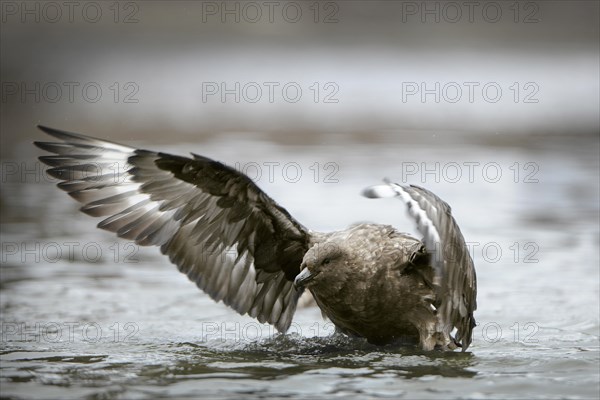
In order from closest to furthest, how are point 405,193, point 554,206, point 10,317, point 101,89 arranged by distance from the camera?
point 405,193 < point 10,317 < point 554,206 < point 101,89

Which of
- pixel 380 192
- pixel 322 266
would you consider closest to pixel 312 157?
pixel 322 266

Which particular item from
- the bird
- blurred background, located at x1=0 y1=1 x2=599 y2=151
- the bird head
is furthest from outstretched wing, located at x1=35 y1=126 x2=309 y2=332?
blurred background, located at x1=0 y1=1 x2=599 y2=151

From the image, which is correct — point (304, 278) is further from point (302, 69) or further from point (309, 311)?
point (302, 69)

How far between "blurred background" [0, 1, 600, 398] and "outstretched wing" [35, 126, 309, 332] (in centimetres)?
35

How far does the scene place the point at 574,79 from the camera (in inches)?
680

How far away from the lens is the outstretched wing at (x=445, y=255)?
555cm

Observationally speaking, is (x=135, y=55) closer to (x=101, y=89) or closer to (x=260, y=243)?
(x=101, y=89)

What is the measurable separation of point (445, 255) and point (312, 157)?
7.00 metres

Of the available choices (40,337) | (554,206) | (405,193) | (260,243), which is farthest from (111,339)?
(554,206)

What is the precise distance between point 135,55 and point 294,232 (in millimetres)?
12983

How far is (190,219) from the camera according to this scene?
6.37 meters

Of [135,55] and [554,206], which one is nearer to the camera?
[554,206]

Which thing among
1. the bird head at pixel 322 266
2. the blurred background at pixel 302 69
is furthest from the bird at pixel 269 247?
the blurred background at pixel 302 69

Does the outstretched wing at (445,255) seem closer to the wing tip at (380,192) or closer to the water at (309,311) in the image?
the wing tip at (380,192)
